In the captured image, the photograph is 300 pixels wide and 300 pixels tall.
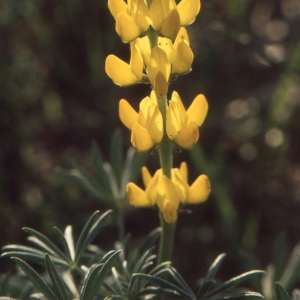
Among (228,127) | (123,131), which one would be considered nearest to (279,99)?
(228,127)

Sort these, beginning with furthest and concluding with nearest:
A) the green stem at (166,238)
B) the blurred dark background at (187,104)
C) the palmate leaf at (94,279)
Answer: the blurred dark background at (187,104)
the green stem at (166,238)
the palmate leaf at (94,279)

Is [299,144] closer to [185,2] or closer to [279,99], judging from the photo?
[279,99]

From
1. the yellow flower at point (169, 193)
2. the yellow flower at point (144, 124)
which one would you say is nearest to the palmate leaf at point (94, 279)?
the yellow flower at point (169, 193)

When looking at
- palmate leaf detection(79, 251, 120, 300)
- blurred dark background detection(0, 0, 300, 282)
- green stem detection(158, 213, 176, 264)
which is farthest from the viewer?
blurred dark background detection(0, 0, 300, 282)

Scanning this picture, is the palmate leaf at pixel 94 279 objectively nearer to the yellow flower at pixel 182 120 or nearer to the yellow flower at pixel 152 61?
the yellow flower at pixel 182 120

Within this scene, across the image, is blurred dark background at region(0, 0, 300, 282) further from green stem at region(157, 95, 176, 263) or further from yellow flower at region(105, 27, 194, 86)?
yellow flower at region(105, 27, 194, 86)

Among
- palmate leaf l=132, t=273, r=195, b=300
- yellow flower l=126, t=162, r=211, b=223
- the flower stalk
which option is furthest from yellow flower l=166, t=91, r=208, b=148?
palmate leaf l=132, t=273, r=195, b=300
